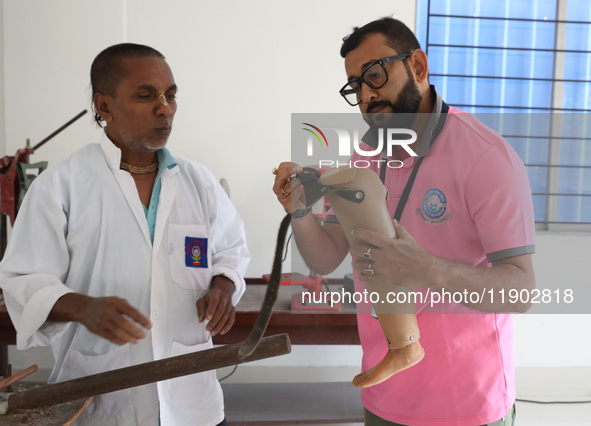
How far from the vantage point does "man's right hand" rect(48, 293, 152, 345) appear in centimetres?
104

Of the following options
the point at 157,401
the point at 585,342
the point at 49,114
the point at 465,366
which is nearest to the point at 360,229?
the point at 465,366

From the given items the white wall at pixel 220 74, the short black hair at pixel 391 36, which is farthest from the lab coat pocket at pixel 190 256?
the white wall at pixel 220 74

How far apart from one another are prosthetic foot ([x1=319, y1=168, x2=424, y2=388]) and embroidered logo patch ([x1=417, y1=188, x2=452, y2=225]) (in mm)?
100

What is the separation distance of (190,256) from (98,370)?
1.11 feet

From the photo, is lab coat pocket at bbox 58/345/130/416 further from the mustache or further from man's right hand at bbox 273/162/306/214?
the mustache

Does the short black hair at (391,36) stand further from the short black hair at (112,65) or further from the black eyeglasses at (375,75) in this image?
the short black hair at (112,65)

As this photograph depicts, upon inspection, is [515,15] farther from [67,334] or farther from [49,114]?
[67,334]

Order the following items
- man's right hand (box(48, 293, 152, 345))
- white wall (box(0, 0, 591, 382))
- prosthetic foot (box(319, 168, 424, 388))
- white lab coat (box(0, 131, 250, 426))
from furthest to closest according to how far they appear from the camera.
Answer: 1. white wall (box(0, 0, 591, 382))
2. white lab coat (box(0, 131, 250, 426))
3. man's right hand (box(48, 293, 152, 345))
4. prosthetic foot (box(319, 168, 424, 388))

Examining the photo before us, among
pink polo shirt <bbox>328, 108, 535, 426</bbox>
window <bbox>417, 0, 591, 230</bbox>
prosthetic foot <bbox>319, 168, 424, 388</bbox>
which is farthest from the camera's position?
window <bbox>417, 0, 591, 230</bbox>

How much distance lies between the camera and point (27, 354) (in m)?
2.89

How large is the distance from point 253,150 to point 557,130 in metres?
1.83

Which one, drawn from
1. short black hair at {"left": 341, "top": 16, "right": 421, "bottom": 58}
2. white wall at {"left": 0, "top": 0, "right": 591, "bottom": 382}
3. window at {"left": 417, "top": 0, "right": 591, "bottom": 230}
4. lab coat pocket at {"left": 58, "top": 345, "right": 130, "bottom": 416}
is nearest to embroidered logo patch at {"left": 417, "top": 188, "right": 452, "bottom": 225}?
short black hair at {"left": 341, "top": 16, "right": 421, "bottom": 58}

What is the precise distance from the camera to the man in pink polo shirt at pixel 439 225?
0.71 metres

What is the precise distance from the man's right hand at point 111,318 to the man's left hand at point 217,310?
24 cm
